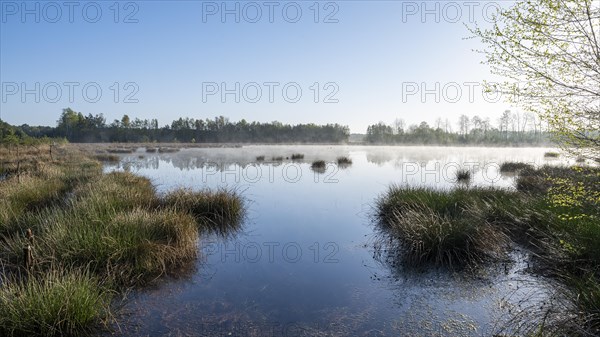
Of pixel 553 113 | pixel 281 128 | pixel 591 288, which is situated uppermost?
pixel 281 128

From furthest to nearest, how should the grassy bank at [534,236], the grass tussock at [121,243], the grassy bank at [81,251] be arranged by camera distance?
the grass tussock at [121,243]
the grassy bank at [534,236]
the grassy bank at [81,251]

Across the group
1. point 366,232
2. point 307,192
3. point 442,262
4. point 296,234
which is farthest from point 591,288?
point 307,192

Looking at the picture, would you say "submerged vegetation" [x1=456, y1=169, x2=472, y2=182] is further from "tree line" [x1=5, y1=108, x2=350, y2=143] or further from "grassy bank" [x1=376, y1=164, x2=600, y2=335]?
"tree line" [x1=5, y1=108, x2=350, y2=143]

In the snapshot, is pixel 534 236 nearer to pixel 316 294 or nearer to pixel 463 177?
pixel 316 294

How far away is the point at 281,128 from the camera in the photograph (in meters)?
108

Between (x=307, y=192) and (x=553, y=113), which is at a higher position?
(x=553, y=113)

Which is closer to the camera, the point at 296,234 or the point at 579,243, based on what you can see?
the point at 579,243

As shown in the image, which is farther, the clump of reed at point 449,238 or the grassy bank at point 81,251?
the clump of reed at point 449,238

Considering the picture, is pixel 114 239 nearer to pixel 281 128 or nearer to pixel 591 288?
pixel 591 288

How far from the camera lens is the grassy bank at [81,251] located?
12.8 feet

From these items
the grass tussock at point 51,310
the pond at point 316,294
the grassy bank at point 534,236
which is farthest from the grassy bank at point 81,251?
the grassy bank at point 534,236

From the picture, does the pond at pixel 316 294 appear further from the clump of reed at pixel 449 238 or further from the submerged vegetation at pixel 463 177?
the submerged vegetation at pixel 463 177

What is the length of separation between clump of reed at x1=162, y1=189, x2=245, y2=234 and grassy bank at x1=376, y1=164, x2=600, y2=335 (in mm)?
4416

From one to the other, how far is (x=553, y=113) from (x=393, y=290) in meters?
3.57
